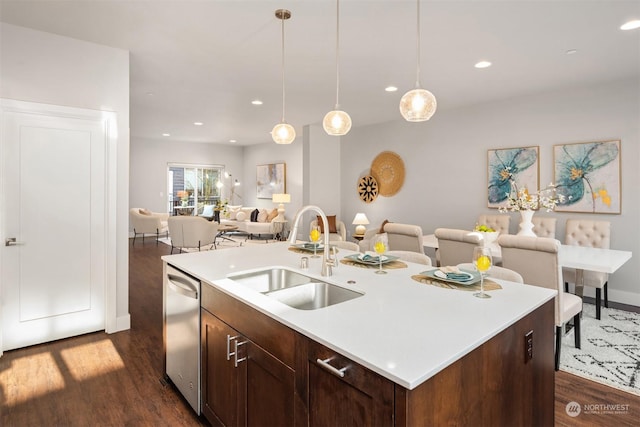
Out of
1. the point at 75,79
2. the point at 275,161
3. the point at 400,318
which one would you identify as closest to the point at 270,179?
the point at 275,161

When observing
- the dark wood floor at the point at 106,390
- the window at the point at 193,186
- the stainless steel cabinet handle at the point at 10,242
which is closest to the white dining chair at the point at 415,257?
the dark wood floor at the point at 106,390

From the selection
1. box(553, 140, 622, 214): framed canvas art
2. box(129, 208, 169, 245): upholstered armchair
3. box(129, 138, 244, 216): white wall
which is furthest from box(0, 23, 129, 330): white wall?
box(129, 138, 244, 216): white wall

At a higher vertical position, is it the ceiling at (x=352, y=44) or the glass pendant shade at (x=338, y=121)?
the ceiling at (x=352, y=44)

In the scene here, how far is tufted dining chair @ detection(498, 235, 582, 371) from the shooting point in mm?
2678

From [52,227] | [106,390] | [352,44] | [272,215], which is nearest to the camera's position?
[106,390]

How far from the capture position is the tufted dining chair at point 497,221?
16.4 feet

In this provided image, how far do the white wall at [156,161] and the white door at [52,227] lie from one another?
6.89 m

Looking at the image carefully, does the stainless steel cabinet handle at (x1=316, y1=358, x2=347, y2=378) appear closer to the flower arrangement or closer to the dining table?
the dining table

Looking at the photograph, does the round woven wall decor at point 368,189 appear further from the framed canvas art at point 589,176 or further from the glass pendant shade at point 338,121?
the glass pendant shade at point 338,121

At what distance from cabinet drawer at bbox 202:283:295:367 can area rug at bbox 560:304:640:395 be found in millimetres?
2480

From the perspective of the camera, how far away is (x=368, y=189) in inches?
286

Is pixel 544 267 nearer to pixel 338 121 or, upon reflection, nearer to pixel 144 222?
pixel 338 121

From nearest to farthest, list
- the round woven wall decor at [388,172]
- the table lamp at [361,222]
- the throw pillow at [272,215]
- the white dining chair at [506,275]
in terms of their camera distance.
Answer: the white dining chair at [506,275]
the round woven wall decor at [388,172]
the table lamp at [361,222]
the throw pillow at [272,215]

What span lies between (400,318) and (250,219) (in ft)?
29.3
